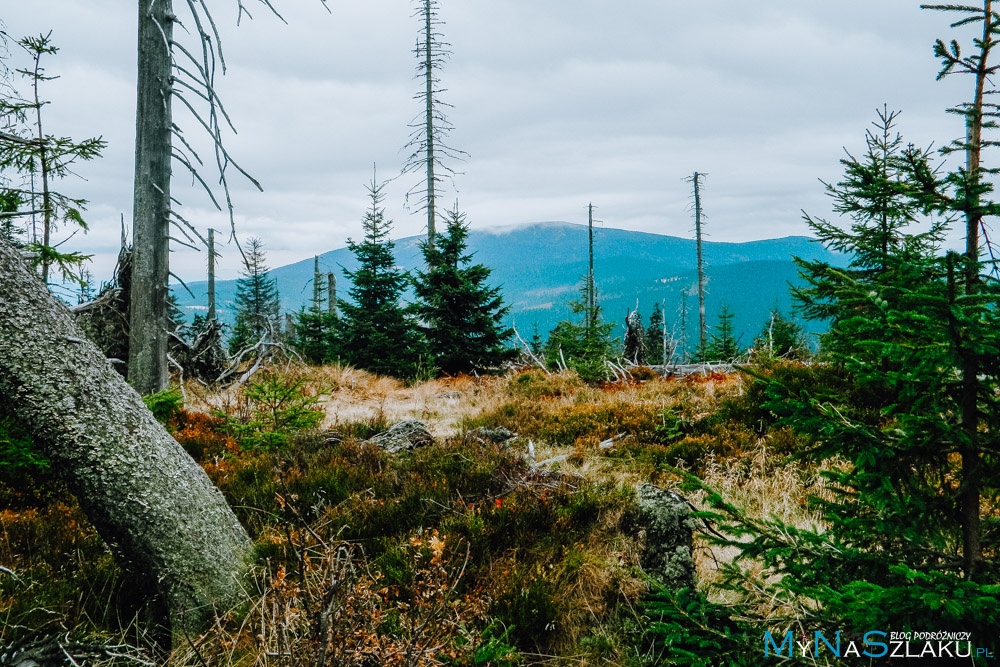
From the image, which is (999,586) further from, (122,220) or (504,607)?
(122,220)

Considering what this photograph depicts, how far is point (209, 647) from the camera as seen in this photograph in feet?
8.83

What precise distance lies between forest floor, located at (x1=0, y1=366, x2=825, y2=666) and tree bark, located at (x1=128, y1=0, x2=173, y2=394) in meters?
1.09

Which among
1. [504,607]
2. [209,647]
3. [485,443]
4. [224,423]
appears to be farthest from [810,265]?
[224,423]

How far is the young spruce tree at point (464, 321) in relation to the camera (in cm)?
1439

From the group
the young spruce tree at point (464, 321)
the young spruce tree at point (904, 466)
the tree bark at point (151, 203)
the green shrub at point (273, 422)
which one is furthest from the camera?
the young spruce tree at point (464, 321)

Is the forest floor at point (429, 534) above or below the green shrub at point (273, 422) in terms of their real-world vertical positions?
below

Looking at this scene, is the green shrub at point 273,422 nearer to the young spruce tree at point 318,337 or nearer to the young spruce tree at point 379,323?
the young spruce tree at point 379,323

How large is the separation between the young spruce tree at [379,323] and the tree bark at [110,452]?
10885mm

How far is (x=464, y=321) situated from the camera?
14.5m

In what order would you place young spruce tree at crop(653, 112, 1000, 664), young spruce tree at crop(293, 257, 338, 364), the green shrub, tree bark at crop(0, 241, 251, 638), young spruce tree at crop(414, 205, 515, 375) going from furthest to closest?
young spruce tree at crop(293, 257, 338, 364) → young spruce tree at crop(414, 205, 515, 375) → the green shrub → tree bark at crop(0, 241, 251, 638) → young spruce tree at crop(653, 112, 1000, 664)

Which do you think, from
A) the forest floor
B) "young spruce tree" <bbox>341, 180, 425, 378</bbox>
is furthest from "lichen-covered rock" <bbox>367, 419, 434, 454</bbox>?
"young spruce tree" <bbox>341, 180, 425, 378</bbox>

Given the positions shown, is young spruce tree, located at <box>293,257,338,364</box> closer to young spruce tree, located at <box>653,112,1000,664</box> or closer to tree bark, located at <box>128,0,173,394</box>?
tree bark, located at <box>128,0,173,394</box>

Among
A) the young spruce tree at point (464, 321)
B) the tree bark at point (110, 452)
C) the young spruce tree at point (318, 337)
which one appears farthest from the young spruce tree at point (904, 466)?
the young spruce tree at point (318, 337)

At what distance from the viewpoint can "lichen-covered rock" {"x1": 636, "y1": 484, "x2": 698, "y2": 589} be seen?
9.62 ft
